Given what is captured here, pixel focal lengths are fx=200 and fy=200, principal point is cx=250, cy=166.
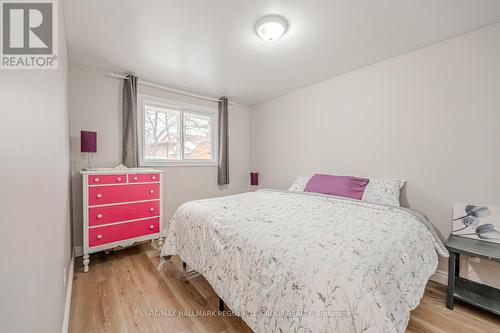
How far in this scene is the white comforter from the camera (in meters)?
0.84

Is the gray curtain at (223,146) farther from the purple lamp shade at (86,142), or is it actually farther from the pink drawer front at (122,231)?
the purple lamp shade at (86,142)

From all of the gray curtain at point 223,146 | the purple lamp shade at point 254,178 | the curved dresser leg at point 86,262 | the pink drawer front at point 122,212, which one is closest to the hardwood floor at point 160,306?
the curved dresser leg at point 86,262

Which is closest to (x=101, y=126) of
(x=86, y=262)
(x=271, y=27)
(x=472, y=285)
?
(x=86, y=262)

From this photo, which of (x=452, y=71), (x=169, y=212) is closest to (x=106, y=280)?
(x=169, y=212)

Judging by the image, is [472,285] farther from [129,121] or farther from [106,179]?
[129,121]

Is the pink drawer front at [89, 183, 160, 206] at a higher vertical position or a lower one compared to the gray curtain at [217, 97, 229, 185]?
lower

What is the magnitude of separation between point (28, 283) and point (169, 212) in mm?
2598

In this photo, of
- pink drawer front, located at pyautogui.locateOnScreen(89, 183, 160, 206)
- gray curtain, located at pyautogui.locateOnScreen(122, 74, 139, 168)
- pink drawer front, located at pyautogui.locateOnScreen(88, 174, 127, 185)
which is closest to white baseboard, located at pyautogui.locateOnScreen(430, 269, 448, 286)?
pink drawer front, located at pyautogui.locateOnScreen(89, 183, 160, 206)

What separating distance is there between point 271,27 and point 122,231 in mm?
2579

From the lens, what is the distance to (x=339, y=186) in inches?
93.4

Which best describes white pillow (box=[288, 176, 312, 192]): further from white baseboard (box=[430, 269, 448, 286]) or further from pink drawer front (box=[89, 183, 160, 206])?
pink drawer front (box=[89, 183, 160, 206])

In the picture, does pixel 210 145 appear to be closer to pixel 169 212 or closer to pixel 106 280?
pixel 169 212

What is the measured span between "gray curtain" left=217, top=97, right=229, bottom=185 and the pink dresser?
1.25m

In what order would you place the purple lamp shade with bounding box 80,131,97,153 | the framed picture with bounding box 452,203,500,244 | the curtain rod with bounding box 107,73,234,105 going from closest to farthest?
the framed picture with bounding box 452,203,500,244 < the purple lamp shade with bounding box 80,131,97,153 < the curtain rod with bounding box 107,73,234,105
